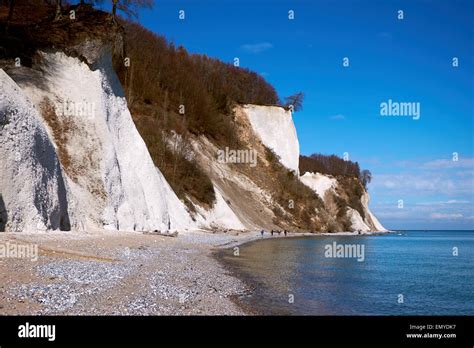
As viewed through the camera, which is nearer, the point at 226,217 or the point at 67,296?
the point at 67,296

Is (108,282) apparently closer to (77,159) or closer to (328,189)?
(77,159)

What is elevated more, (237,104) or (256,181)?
(237,104)

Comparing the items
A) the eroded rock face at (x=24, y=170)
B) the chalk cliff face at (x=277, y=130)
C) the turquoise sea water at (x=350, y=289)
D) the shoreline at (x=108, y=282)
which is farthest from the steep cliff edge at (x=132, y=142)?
the turquoise sea water at (x=350, y=289)

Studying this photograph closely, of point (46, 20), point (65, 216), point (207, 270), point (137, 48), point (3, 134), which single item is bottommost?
point (207, 270)

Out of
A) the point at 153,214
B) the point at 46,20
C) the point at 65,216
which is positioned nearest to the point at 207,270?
the point at 65,216

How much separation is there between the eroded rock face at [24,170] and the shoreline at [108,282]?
0.84m

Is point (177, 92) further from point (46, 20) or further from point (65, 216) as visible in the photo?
point (65, 216)

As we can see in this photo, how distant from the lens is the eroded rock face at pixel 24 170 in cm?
1470

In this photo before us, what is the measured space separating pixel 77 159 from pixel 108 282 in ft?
43.9

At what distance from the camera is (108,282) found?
9.32 m

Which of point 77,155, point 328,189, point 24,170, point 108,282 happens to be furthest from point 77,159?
point 328,189

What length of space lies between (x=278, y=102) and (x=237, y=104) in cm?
1594

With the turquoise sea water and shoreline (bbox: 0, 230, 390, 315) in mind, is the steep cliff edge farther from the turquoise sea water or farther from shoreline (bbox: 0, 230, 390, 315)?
the turquoise sea water
